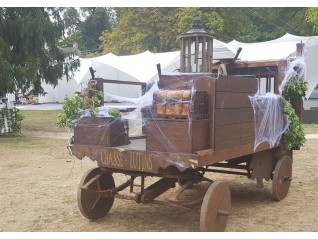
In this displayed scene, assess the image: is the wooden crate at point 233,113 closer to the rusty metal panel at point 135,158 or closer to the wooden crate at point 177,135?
the wooden crate at point 177,135

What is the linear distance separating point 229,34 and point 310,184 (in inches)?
1078

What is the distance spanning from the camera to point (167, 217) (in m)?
4.90

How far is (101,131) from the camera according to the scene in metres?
4.21

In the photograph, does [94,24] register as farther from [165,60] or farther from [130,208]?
[130,208]

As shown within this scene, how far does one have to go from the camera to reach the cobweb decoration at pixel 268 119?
4746 millimetres

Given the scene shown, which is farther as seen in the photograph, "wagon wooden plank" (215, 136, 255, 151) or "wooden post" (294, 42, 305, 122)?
"wooden post" (294, 42, 305, 122)

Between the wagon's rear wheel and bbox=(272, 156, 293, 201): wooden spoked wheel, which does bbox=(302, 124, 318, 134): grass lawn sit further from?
the wagon's rear wheel

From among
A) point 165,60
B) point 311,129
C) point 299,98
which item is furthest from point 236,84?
point 165,60

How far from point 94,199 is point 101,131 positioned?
37.9 inches

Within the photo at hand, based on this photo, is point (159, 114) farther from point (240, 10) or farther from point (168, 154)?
point (240, 10)

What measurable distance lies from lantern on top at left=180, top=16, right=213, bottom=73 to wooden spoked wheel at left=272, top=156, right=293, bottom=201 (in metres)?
1.53

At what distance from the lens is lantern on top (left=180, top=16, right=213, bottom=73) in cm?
540

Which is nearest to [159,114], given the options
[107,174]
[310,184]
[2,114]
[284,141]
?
[107,174]

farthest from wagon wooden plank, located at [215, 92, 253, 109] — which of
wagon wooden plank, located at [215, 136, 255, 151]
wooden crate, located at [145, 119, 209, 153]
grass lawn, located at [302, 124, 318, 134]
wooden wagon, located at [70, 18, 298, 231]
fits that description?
grass lawn, located at [302, 124, 318, 134]
